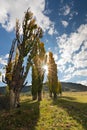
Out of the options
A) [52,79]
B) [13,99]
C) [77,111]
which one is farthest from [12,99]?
[52,79]

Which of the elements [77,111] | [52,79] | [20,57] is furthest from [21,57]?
[52,79]

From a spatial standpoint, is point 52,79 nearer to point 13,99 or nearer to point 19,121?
point 13,99

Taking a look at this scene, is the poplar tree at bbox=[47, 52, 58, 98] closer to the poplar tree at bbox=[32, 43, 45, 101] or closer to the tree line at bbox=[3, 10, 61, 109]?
the poplar tree at bbox=[32, 43, 45, 101]

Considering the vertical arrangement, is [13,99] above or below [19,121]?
above

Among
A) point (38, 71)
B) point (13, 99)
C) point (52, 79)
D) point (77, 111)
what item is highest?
point (38, 71)

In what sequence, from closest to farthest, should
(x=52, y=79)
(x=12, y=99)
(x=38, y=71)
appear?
1. (x=12, y=99)
2. (x=38, y=71)
3. (x=52, y=79)

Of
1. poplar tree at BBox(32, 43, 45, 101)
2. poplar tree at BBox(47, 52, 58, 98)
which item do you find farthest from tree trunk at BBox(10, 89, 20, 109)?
poplar tree at BBox(47, 52, 58, 98)

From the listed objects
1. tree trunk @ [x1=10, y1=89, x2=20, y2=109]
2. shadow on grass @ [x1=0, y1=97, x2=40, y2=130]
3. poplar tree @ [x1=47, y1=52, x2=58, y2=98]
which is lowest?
shadow on grass @ [x1=0, y1=97, x2=40, y2=130]

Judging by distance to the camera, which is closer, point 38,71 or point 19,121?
point 19,121

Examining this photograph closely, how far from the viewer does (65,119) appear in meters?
19.6

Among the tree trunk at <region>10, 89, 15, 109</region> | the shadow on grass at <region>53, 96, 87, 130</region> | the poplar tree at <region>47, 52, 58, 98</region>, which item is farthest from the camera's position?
the poplar tree at <region>47, 52, 58, 98</region>

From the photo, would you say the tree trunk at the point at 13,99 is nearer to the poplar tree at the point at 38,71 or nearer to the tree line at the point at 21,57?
the tree line at the point at 21,57

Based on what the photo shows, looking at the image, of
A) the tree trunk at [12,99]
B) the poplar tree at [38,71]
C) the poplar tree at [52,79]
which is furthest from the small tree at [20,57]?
the poplar tree at [52,79]

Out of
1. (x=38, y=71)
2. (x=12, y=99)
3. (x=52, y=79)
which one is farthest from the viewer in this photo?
(x=52, y=79)
